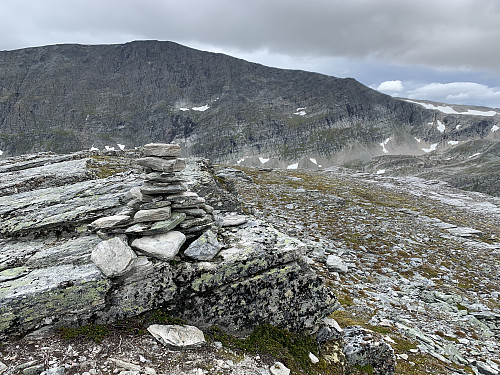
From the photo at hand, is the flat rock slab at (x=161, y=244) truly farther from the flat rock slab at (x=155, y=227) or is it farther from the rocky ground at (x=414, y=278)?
the rocky ground at (x=414, y=278)

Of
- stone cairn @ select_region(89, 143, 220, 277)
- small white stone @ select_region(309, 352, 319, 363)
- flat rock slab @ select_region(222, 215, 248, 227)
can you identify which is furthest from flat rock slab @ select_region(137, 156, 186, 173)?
small white stone @ select_region(309, 352, 319, 363)

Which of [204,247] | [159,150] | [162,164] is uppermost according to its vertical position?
[159,150]

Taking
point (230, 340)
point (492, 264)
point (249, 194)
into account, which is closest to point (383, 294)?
point (230, 340)

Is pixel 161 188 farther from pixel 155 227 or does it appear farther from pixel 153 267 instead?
pixel 153 267

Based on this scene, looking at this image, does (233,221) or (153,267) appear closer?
(153,267)

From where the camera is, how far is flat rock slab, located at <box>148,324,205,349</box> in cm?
794

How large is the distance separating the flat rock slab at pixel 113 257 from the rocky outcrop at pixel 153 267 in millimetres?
33

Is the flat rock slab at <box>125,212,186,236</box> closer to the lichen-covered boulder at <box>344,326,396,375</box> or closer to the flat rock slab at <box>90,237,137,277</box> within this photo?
the flat rock slab at <box>90,237,137,277</box>

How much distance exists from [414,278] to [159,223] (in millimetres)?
18390

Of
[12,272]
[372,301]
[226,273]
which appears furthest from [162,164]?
[372,301]

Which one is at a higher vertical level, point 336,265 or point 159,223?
point 159,223

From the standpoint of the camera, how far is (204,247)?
990cm

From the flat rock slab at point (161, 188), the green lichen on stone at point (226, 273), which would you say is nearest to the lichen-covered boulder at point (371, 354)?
the green lichen on stone at point (226, 273)

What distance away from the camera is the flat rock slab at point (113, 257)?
27.9 ft
